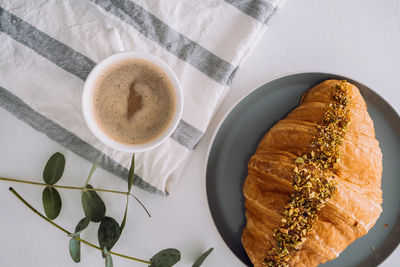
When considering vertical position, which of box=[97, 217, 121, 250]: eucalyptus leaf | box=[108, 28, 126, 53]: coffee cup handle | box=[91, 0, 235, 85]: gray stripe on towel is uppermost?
box=[91, 0, 235, 85]: gray stripe on towel

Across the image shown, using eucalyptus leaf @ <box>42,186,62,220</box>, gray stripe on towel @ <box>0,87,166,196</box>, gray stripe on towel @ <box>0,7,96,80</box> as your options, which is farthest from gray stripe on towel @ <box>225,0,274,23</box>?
eucalyptus leaf @ <box>42,186,62,220</box>

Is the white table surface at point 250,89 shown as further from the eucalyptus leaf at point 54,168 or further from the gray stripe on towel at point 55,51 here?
the gray stripe on towel at point 55,51

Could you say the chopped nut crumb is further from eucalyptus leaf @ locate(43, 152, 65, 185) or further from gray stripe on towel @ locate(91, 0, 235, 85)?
eucalyptus leaf @ locate(43, 152, 65, 185)

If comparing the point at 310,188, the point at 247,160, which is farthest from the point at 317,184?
the point at 247,160

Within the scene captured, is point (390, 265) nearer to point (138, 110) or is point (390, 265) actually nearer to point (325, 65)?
point (325, 65)

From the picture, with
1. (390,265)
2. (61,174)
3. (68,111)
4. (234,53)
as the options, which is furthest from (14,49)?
(390,265)

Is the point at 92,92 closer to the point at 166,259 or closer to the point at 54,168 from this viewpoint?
the point at 54,168
